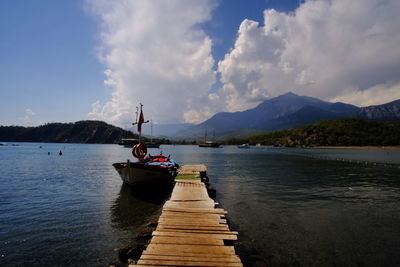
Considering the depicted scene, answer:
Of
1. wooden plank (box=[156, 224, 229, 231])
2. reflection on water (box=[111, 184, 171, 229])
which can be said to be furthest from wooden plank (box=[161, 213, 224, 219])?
reflection on water (box=[111, 184, 171, 229])

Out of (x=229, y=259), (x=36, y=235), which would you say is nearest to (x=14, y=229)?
(x=36, y=235)

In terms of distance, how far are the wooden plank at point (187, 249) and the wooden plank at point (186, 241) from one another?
224mm

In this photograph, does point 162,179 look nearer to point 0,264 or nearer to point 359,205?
point 0,264

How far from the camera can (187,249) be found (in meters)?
7.63

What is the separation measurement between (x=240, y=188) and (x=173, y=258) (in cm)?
1943

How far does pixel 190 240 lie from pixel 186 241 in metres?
0.19

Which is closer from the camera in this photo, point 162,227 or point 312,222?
point 162,227

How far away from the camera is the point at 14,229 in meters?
12.7

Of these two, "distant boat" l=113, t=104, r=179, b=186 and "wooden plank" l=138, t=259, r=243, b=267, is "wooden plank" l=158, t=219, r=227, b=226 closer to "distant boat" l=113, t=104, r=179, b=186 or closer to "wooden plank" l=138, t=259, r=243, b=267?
"wooden plank" l=138, t=259, r=243, b=267

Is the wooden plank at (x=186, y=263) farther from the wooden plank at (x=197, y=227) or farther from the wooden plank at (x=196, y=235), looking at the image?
the wooden plank at (x=197, y=227)

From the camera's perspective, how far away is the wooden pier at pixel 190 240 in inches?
271

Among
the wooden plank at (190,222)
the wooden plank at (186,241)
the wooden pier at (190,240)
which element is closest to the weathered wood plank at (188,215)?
the wooden pier at (190,240)

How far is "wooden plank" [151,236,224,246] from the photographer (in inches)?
319

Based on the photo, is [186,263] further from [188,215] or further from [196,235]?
[188,215]
